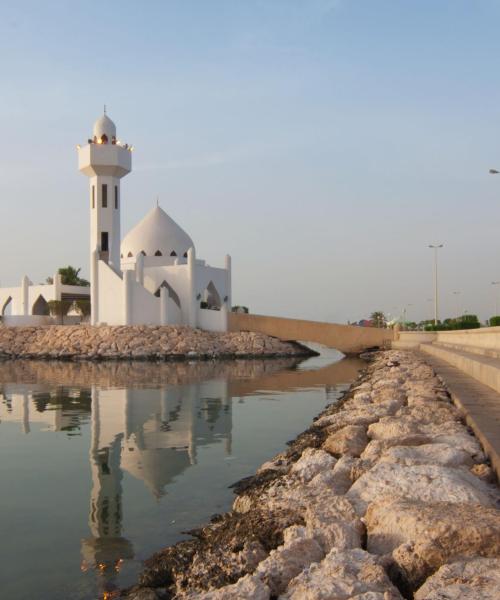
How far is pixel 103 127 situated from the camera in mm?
38531

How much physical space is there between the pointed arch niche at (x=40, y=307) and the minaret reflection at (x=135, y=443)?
2816cm

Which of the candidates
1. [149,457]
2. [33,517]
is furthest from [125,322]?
[33,517]

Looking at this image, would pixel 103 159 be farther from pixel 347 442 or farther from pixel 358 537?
pixel 358 537

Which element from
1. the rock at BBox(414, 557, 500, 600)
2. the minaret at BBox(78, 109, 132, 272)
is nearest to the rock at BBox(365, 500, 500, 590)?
the rock at BBox(414, 557, 500, 600)

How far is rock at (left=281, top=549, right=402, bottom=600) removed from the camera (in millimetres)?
2826

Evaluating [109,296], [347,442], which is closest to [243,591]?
[347,442]

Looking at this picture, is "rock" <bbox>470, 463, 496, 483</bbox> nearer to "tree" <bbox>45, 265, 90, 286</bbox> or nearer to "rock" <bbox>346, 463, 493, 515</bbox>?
"rock" <bbox>346, 463, 493, 515</bbox>

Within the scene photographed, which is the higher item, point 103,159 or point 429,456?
point 103,159

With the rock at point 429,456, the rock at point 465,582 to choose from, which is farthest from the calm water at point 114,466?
the rock at point 465,582

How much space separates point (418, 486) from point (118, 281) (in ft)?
108

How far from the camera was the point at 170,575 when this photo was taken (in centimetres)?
372

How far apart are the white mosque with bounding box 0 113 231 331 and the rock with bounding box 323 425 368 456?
98.9ft

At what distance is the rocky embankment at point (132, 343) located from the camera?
33469 millimetres

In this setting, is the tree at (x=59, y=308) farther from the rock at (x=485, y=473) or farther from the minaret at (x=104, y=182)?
the rock at (x=485, y=473)
